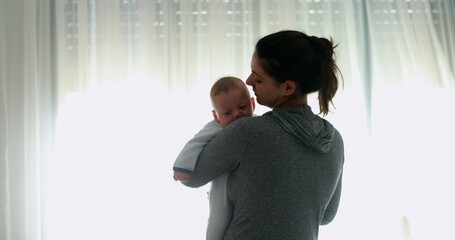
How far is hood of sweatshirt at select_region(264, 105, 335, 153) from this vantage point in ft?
3.31

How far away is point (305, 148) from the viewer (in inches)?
40.3

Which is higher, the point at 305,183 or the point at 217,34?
the point at 217,34

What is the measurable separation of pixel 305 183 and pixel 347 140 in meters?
1.38

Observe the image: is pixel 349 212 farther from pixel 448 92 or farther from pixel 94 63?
pixel 94 63

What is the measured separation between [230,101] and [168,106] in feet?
3.48

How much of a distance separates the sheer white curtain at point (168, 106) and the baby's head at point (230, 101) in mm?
978

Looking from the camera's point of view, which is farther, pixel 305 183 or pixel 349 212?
pixel 349 212

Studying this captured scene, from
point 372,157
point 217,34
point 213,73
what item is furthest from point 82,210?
point 372,157

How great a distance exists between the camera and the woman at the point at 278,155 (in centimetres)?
99

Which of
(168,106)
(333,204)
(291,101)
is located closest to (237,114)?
(291,101)

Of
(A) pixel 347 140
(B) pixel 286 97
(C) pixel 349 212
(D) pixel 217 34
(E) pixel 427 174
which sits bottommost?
(C) pixel 349 212

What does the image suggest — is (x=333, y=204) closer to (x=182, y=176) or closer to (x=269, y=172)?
(x=269, y=172)

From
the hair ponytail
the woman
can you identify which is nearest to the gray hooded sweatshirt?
the woman

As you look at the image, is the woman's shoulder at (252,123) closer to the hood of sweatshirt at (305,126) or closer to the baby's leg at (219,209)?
the hood of sweatshirt at (305,126)
